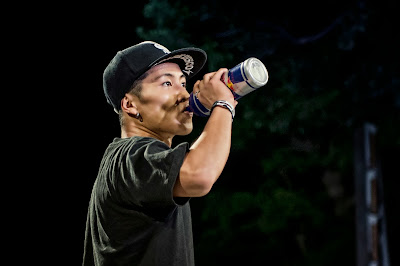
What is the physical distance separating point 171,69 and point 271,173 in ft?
20.6

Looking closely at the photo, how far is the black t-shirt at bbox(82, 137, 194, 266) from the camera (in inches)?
52.1

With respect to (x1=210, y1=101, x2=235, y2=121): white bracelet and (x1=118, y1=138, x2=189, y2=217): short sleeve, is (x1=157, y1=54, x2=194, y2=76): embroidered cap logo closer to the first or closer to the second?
(x1=210, y1=101, x2=235, y2=121): white bracelet

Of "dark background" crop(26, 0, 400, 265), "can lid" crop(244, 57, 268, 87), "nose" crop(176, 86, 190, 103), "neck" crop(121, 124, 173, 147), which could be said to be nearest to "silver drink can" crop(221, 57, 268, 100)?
"can lid" crop(244, 57, 268, 87)

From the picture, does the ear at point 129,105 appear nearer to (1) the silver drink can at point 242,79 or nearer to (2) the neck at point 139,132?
(2) the neck at point 139,132

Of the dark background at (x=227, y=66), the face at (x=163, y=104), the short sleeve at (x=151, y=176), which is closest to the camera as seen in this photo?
the short sleeve at (x=151, y=176)

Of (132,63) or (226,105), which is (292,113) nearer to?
(132,63)

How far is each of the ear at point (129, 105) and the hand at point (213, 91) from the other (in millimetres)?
282

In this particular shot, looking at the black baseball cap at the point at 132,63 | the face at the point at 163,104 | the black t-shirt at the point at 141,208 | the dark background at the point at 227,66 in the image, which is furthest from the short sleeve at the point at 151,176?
the dark background at the point at 227,66

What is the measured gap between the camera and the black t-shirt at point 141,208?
1323 millimetres

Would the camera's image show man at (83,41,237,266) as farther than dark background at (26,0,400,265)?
No

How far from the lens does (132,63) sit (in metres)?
1.71

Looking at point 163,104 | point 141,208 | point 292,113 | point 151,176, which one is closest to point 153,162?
point 151,176

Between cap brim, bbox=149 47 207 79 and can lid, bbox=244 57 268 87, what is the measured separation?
0.29 meters

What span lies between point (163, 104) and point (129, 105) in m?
0.14
